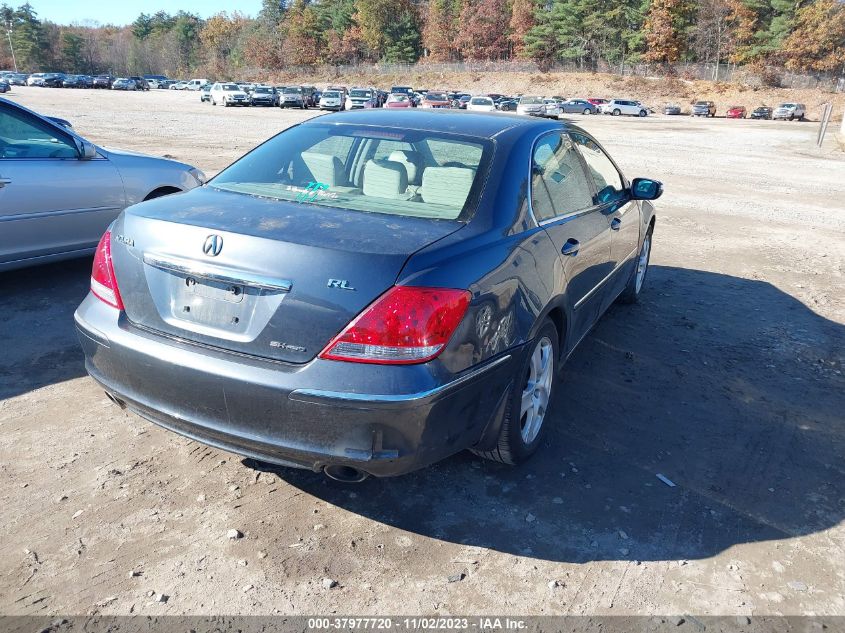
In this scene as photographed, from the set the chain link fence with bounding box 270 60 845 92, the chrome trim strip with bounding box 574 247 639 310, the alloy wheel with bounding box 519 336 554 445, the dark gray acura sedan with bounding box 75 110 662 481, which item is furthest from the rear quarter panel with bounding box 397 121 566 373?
the chain link fence with bounding box 270 60 845 92

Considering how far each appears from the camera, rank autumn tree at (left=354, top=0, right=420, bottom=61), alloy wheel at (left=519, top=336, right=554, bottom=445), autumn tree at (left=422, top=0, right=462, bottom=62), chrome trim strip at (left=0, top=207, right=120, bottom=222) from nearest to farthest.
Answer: alloy wheel at (left=519, top=336, right=554, bottom=445)
chrome trim strip at (left=0, top=207, right=120, bottom=222)
autumn tree at (left=422, top=0, right=462, bottom=62)
autumn tree at (left=354, top=0, right=420, bottom=61)

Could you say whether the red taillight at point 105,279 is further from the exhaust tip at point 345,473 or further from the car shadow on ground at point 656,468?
the exhaust tip at point 345,473

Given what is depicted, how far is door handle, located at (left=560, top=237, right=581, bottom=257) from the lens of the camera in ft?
11.7

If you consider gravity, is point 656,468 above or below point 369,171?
below

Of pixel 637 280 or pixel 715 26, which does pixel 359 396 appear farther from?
pixel 715 26

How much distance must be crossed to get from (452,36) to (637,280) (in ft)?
351

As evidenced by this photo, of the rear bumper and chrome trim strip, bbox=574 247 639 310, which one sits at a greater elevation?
the rear bumper

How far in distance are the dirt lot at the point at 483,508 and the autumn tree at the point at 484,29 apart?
103m

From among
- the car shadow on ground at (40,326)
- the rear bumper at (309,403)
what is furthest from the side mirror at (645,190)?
the car shadow on ground at (40,326)

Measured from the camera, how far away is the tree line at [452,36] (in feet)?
241

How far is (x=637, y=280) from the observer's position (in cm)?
613

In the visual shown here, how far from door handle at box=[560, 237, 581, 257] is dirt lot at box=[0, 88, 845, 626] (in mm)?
1005

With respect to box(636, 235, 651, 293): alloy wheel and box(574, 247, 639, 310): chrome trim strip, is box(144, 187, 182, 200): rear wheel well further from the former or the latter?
box(636, 235, 651, 293): alloy wheel

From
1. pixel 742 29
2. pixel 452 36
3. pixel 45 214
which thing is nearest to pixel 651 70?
pixel 742 29
